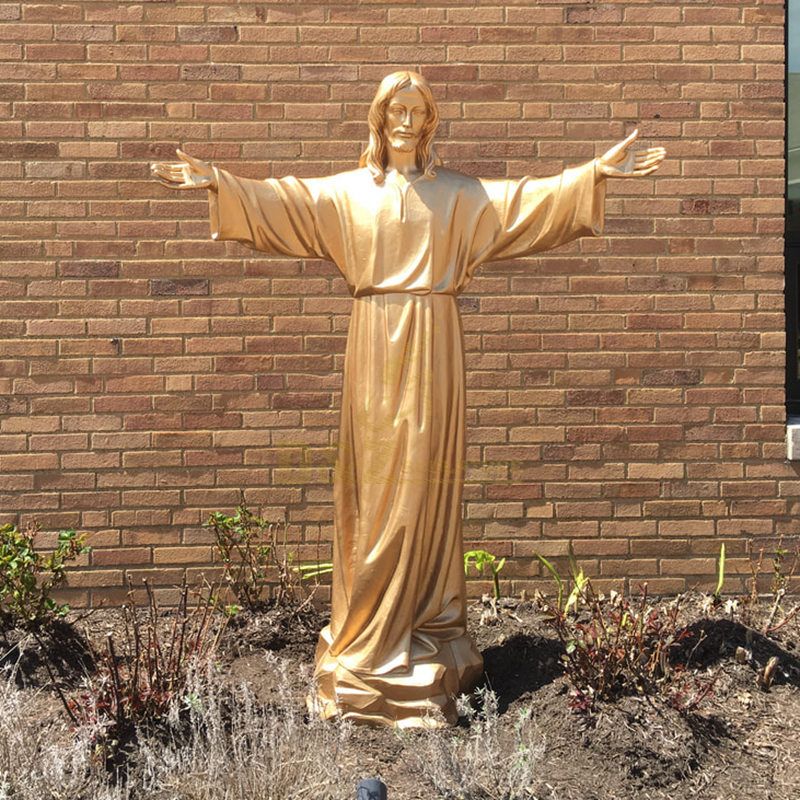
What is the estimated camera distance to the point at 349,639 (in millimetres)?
3908

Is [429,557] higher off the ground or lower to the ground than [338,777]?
higher

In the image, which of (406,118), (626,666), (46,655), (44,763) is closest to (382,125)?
(406,118)

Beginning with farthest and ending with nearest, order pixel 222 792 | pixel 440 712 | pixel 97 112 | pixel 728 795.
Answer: pixel 97 112 → pixel 440 712 → pixel 728 795 → pixel 222 792

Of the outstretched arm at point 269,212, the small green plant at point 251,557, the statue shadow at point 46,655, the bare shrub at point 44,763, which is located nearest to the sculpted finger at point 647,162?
the outstretched arm at point 269,212

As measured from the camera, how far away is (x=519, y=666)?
4363mm

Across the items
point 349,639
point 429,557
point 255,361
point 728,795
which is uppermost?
point 255,361

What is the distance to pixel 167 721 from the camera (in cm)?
368

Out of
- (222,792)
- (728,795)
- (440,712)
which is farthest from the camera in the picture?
(440,712)

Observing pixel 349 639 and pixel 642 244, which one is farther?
pixel 642 244

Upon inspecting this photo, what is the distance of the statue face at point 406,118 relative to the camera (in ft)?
12.3

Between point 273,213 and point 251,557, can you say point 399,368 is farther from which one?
point 251,557

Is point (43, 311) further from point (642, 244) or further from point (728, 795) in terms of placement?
point (728, 795)

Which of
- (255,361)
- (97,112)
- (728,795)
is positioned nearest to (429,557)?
(728,795)

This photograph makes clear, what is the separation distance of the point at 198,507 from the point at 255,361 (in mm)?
799
